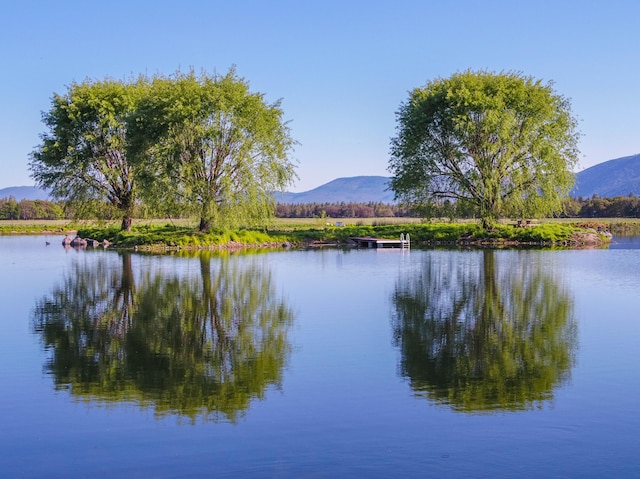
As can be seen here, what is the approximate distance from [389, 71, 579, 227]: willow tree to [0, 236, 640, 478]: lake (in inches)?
1146

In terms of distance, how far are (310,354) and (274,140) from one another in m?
37.9

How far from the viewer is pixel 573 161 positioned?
53469 mm

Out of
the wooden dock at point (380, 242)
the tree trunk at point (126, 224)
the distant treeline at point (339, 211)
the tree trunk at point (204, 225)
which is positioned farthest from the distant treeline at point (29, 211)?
the wooden dock at point (380, 242)

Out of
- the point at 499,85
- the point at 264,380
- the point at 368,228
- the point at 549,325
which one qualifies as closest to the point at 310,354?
the point at 264,380

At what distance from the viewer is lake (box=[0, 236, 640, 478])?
27.8ft

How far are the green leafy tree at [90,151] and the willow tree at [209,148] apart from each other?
14.4 feet

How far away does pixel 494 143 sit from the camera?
52.3 meters

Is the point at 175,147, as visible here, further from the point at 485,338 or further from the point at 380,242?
the point at 485,338

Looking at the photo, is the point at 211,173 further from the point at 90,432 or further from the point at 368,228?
the point at 90,432

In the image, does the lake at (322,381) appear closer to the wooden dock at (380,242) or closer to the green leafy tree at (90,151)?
the wooden dock at (380,242)

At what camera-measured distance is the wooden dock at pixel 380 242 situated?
50.0 metres

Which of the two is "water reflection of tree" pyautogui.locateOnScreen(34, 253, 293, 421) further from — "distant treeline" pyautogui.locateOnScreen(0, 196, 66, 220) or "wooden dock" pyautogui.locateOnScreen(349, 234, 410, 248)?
"distant treeline" pyautogui.locateOnScreen(0, 196, 66, 220)

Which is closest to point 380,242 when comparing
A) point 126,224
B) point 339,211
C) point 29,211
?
point 126,224

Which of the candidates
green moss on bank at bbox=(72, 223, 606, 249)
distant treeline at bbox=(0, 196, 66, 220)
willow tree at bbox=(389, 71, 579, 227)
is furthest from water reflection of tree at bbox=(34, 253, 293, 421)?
distant treeline at bbox=(0, 196, 66, 220)
